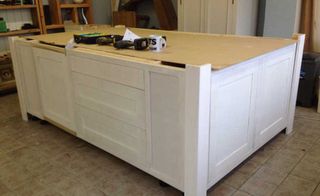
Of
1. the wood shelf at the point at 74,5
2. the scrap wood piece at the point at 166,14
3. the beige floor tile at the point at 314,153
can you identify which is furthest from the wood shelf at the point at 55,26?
the beige floor tile at the point at 314,153

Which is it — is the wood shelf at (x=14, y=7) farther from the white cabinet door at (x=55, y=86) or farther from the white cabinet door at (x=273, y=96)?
the white cabinet door at (x=273, y=96)

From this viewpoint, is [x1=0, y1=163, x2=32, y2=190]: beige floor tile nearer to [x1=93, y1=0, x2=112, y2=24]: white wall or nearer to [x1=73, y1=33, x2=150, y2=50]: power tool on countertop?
[x1=73, y1=33, x2=150, y2=50]: power tool on countertop

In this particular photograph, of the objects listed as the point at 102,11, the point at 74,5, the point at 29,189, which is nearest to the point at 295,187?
the point at 29,189

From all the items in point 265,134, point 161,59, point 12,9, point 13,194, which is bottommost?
point 13,194

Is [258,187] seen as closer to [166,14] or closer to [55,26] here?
[166,14]

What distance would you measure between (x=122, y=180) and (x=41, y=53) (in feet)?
4.08

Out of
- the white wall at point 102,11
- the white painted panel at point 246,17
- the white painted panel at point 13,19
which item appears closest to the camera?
the white painted panel at point 246,17

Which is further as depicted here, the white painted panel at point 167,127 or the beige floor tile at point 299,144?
the beige floor tile at point 299,144

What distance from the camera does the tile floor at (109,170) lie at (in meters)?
1.82

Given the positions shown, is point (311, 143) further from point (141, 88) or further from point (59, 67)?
point (59, 67)

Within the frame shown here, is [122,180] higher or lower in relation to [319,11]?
lower

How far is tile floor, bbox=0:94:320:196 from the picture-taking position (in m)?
1.82

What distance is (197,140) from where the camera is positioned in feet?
4.90

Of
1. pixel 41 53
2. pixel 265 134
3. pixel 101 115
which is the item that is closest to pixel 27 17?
pixel 41 53
